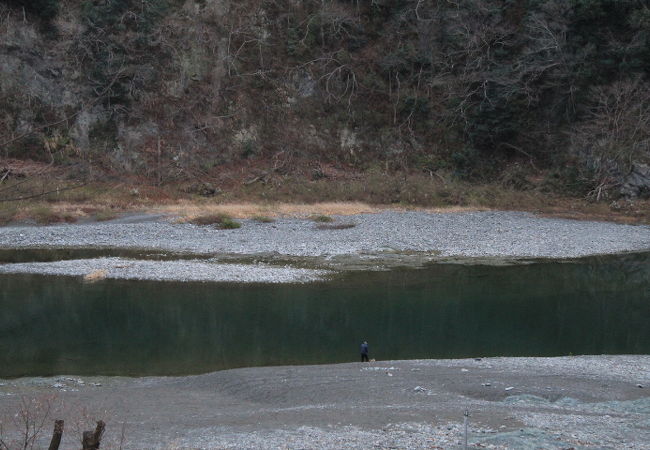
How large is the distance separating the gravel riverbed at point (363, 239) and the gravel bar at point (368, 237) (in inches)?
1.8

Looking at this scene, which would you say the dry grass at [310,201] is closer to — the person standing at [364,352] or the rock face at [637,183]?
the rock face at [637,183]

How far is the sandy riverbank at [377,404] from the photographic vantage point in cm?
1070

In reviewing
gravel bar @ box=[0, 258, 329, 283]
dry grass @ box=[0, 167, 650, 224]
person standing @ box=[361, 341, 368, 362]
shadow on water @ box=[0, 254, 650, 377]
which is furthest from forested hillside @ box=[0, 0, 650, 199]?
person standing @ box=[361, 341, 368, 362]

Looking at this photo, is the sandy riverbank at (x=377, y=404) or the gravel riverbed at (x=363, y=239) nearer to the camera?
the sandy riverbank at (x=377, y=404)

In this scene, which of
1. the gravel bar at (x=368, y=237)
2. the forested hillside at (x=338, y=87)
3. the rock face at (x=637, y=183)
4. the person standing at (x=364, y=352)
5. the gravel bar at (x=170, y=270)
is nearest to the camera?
the person standing at (x=364, y=352)

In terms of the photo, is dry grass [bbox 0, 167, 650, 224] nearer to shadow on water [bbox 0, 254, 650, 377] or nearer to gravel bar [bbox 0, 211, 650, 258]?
gravel bar [bbox 0, 211, 650, 258]

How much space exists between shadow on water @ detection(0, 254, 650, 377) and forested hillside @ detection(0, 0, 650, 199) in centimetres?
2031

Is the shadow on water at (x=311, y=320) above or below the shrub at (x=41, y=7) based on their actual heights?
below

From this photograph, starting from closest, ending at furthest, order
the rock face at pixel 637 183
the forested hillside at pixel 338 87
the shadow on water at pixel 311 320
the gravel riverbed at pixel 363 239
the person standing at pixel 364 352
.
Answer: the person standing at pixel 364 352 → the shadow on water at pixel 311 320 → the gravel riverbed at pixel 363 239 → the rock face at pixel 637 183 → the forested hillside at pixel 338 87

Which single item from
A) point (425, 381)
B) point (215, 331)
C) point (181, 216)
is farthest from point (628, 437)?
point (181, 216)

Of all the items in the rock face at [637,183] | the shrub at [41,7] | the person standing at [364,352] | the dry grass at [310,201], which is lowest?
the person standing at [364,352]

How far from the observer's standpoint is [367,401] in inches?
522

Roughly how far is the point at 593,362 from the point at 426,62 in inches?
1512

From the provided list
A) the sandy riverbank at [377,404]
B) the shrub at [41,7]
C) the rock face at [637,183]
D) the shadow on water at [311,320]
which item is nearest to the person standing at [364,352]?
the sandy riverbank at [377,404]
